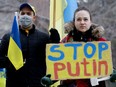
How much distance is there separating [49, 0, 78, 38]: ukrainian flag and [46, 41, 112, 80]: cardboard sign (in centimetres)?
277

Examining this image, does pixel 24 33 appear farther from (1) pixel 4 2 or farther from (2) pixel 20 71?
(1) pixel 4 2

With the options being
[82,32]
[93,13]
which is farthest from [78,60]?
[93,13]

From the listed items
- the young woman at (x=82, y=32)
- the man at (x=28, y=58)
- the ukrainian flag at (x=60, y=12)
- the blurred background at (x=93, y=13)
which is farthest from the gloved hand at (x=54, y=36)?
the blurred background at (x=93, y=13)

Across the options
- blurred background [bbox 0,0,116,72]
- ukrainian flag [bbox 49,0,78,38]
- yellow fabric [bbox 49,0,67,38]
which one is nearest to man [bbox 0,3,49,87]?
ukrainian flag [bbox 49,0,78,38]

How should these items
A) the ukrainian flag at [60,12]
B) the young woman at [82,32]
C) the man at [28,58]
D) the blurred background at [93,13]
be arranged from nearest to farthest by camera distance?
1. the young woman at [82,32]
2. the man at [28,58]
3. the ukrainian flag at [60,12]
4. the blurred background at [93,13]

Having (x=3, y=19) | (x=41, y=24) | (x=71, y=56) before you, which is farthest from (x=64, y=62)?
(x=3, y=19)

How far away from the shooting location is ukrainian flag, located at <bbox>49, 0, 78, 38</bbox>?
8117mm

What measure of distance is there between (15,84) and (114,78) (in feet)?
3.87

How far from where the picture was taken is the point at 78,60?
5.01m

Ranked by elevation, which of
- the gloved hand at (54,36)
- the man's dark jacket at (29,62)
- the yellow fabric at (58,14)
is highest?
the yellow fabric at (58,14)

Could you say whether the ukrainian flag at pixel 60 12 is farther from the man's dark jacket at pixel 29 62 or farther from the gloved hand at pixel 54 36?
the gloved hand at pixel 54 36

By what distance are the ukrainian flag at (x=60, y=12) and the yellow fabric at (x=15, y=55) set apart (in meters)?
2.33

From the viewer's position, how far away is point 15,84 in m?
5.48

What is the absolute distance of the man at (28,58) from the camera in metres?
5.47
